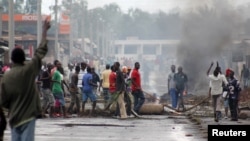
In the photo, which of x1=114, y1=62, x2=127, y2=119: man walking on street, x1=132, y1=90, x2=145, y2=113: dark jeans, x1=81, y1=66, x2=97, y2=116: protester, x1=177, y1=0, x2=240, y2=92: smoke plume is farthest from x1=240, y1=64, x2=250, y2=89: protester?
x1=114, y1=62, x2=127, y2=119: man walking on street

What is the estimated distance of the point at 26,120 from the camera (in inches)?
287

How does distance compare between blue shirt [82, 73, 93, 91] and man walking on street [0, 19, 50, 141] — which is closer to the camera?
man walking on street [0, 19, 50, 141]

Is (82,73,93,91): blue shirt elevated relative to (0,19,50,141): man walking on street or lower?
lower

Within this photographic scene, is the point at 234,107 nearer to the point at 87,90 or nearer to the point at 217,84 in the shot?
the point at 217,84

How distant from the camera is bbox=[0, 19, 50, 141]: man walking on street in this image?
7.31m

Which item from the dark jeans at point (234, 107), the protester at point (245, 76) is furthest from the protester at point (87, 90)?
the protester at point (245, 76)

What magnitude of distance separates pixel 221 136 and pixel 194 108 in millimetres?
12204

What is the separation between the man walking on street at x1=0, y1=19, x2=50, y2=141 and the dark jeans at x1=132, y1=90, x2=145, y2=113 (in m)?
11.5

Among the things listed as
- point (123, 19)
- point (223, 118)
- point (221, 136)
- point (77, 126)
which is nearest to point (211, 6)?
point (223, 118)

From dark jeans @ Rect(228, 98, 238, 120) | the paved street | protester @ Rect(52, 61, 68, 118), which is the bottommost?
the paved street

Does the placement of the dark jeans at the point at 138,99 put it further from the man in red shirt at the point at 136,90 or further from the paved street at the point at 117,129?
the paved street at the point at 117,129

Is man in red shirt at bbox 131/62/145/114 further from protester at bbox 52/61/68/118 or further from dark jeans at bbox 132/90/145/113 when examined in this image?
A: protester at bbox 52/61/68/118

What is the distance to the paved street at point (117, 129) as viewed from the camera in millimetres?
12984

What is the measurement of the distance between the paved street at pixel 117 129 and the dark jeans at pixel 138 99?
1.38 feet
